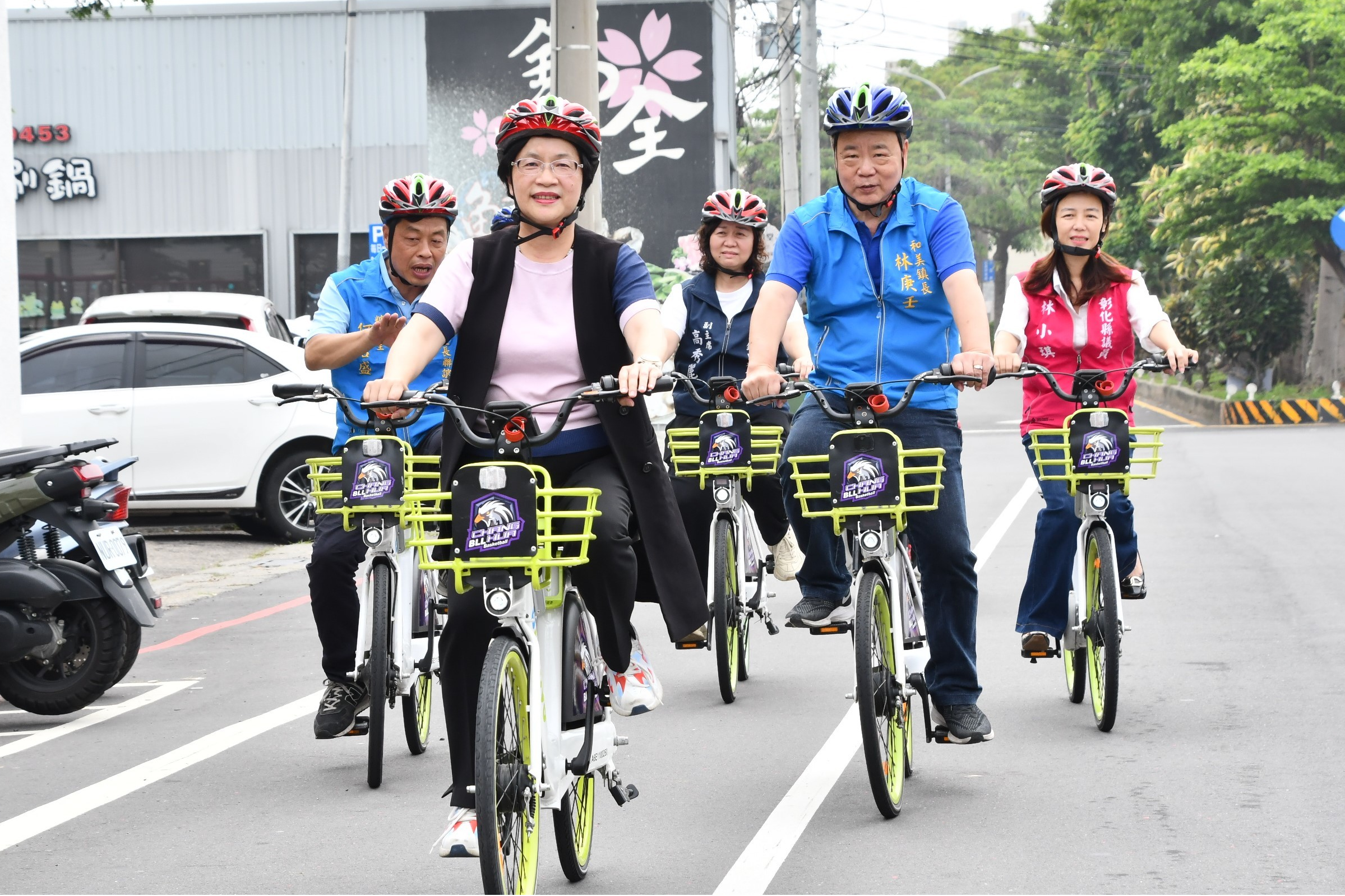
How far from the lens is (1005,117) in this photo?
5784 centimetres

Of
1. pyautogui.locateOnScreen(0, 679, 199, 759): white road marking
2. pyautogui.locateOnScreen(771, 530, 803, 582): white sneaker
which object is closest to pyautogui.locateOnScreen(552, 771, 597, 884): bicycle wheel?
pyautogui.locateOnScreen(0, 679, 199, 759): white road marking

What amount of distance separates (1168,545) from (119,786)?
26.2 ft

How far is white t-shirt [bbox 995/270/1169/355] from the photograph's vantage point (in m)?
6.65

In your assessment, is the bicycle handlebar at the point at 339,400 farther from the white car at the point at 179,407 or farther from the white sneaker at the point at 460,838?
the white car at the point at 179,407

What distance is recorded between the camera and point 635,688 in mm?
4680

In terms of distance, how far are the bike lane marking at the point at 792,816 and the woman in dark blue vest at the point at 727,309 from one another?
1518 millimetres

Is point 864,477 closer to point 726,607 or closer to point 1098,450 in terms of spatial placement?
point 1098,450

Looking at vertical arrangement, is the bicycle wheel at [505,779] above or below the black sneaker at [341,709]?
above

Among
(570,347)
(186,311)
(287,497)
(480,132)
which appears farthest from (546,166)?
(480,132)

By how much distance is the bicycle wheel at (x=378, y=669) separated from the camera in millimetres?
5652

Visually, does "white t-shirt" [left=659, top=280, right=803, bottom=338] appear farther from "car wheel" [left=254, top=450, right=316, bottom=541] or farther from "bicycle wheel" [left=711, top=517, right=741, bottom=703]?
"car wheel" [left=254, top=450, right=316, bottom=541]

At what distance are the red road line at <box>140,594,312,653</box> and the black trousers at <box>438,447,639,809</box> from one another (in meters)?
5.16

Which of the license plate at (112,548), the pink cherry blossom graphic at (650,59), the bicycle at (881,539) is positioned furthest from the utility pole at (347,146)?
the bicycle at (881,539)

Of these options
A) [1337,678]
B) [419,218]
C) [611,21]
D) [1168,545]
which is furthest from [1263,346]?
[419,218]
